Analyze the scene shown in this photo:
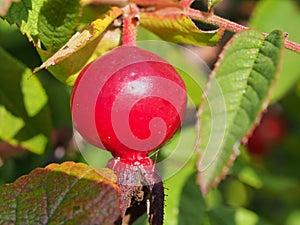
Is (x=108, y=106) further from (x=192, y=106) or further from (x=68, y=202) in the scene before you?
(x=192, y=106)

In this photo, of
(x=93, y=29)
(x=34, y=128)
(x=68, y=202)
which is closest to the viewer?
(x=68, y=202)

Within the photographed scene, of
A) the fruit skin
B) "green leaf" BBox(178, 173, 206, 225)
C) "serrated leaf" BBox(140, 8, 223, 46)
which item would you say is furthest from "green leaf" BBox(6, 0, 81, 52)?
"green leaf" BBox(178, 173, 206, 225)

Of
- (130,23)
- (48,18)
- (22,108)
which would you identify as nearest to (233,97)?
(130,23)

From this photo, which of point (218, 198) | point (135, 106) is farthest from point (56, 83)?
point (135, 106)

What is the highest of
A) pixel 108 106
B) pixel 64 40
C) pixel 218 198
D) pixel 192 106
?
pixel 64 40

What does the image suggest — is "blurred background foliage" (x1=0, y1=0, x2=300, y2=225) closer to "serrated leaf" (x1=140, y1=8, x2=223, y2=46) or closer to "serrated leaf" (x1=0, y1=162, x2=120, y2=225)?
"serrated leaf" (x1=140, y1=8, x2=223, y2=46)

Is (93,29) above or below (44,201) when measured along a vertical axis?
above
